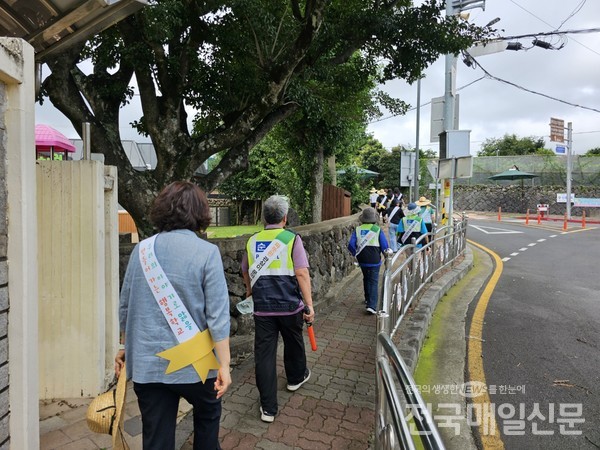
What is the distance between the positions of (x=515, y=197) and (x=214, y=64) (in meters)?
29.7

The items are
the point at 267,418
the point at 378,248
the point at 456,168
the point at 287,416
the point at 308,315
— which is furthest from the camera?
the point at 456,168

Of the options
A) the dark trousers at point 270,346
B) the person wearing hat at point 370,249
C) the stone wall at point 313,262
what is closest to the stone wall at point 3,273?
the dark trousers at point 270,346

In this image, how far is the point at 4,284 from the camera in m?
1.91

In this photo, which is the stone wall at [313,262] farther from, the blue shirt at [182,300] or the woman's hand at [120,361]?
the blue shirt at [182,300]

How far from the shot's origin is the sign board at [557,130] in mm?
25578

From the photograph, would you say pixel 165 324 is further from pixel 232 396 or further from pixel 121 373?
pixel 232 396

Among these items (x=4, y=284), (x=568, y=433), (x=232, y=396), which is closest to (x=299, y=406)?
(x=232, y=396)

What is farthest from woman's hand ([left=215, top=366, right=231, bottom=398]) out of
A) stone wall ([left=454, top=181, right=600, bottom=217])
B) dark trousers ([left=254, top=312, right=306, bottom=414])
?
stone wall ([left=454, top=181, right=600, bottom=217])

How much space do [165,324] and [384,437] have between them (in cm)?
134

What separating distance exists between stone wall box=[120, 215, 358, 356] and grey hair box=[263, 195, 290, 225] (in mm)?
1411

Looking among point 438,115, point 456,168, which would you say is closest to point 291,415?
point 456,168

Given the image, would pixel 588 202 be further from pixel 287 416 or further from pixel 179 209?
pixel 179 209

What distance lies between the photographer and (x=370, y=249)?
19.2 ft

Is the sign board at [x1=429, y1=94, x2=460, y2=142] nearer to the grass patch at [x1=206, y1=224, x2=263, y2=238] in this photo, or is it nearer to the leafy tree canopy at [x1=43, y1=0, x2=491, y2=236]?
the leafy tree canopy at [x1=43, y1=0, x2=491, y2=236]
